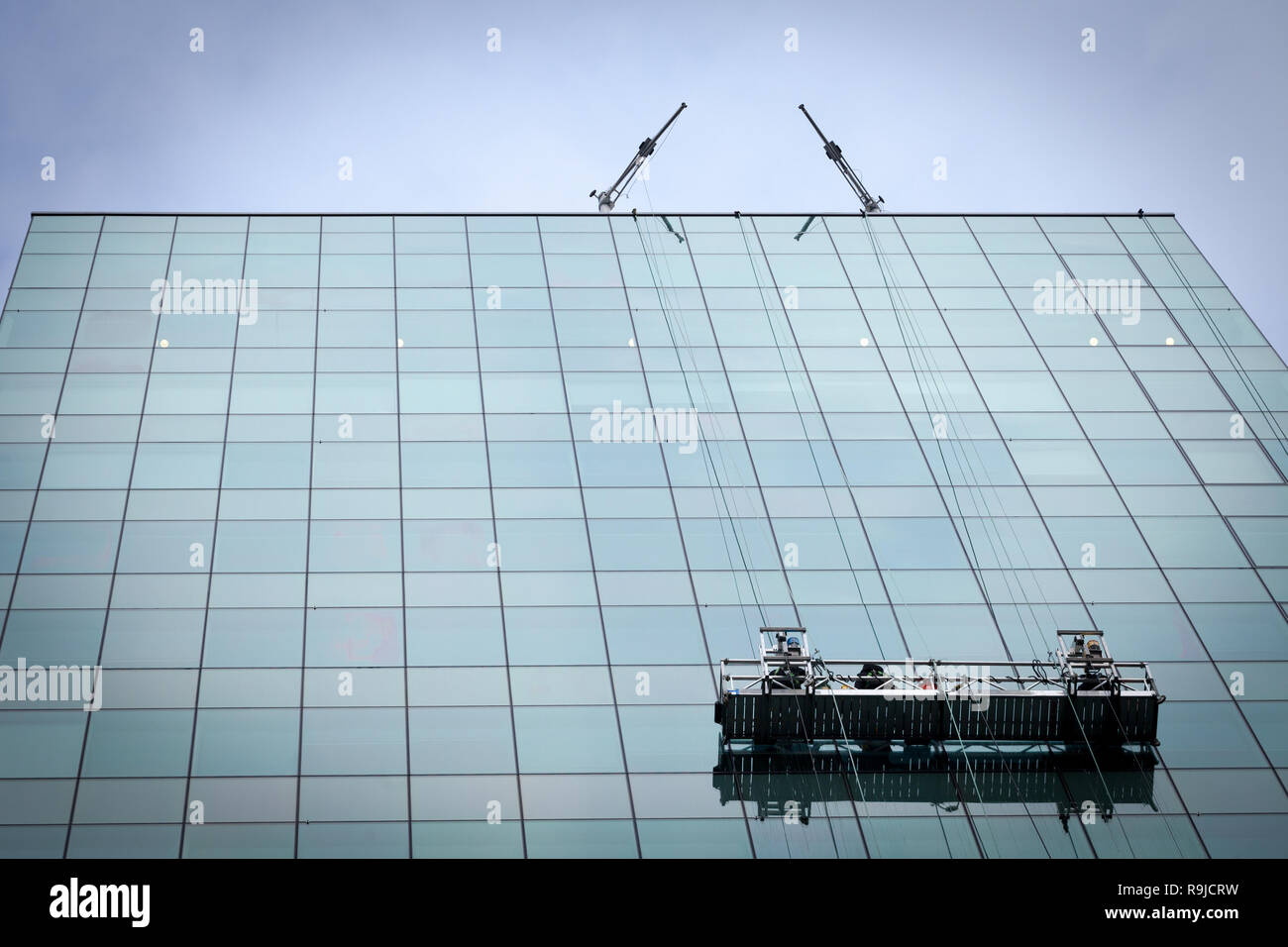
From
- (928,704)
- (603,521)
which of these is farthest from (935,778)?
(603,521)

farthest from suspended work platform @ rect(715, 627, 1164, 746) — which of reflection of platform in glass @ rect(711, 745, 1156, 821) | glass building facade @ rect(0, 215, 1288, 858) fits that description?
glass building facade @ rect(0, 215, 1288, 858)

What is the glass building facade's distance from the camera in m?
24.7

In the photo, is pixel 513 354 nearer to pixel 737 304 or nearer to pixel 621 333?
pixel 621 333

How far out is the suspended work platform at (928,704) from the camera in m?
25.8

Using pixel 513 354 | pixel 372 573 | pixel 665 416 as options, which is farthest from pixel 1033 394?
pixel 372 573

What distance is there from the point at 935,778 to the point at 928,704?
55.8 inches

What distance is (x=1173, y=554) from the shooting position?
31078mm

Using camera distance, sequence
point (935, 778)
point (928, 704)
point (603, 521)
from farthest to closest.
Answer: point (603, 521), point (928, 704), point (935, 778)

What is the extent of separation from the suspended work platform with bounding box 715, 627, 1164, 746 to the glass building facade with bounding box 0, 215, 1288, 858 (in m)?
0.55

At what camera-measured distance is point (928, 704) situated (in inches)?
1025

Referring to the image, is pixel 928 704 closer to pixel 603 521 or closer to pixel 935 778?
pixel 935 778

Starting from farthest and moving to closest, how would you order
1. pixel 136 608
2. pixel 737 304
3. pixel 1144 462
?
pixel 737 304, pixel 1144 462, pixel 136 608

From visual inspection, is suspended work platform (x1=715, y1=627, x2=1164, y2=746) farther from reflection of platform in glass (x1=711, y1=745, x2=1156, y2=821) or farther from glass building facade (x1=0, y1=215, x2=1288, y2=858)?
glass building facade (x1=0, y1=215, x2=1288, y2=858)
